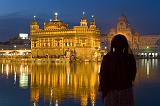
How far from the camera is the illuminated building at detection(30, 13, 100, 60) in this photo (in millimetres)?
74375

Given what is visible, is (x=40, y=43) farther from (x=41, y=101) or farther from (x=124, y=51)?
(x=124, y=51)

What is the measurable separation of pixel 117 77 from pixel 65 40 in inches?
2886

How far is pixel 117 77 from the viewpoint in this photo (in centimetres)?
360

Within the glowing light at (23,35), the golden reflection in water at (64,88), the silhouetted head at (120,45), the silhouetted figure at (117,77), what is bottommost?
the golden reflection in water at (64,88)

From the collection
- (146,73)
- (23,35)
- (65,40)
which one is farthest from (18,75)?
(23,35)

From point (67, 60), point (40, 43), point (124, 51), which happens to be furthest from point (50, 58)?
point (124, 51)

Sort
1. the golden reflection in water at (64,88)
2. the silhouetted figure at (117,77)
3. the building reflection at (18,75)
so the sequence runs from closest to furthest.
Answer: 1. the silhouetted figure at (117,77)
2. the golden reflection in water at (64,88)
3. the building reflection at (18,75)

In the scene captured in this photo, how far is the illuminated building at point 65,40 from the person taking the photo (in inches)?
2928

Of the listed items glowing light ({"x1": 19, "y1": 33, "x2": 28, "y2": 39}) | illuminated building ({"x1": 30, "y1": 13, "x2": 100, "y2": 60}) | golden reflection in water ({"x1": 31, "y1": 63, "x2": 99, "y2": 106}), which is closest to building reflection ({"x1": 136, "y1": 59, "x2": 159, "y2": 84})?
golden reflection in water ({"x1": 31, "y1": 63, "x2": 99, "y2": 106})

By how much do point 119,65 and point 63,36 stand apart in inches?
2911

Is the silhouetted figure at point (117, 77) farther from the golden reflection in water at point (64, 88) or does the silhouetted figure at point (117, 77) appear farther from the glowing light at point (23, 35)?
the glowing light at point (23, 35)

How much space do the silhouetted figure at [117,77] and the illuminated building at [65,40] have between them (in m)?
66.6

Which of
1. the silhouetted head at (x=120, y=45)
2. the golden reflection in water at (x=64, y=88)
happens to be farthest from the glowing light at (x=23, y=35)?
the silhouetted head at (x=120, y=45)

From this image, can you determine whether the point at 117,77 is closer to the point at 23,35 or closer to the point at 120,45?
the point at 120,45
